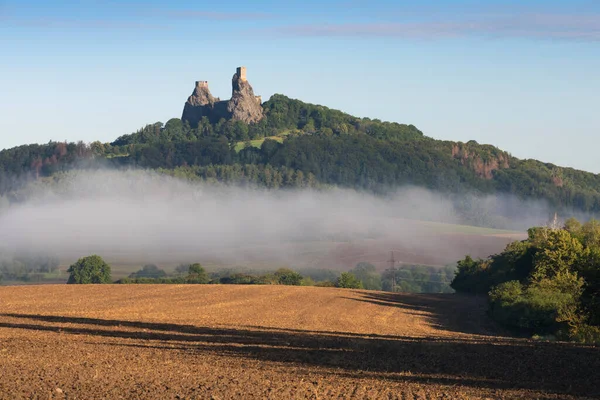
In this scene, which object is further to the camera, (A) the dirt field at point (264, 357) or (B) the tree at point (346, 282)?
(B) the tree at point (346, 282)

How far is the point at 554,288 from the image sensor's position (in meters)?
57.8

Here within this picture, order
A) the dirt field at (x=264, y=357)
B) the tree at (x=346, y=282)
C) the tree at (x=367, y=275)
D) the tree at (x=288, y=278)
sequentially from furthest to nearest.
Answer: the tree at (x=367, y=275) → the tree at (x=288, y=278) → the tree at (x=346, y=282) → the dirt field at (x=264, y=357)

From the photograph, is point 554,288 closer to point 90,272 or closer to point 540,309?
point 540,309

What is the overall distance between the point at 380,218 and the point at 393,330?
14784cm

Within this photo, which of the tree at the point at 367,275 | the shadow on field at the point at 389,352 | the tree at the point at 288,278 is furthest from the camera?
the tree at the point at 367,275

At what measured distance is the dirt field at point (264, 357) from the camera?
25.2m

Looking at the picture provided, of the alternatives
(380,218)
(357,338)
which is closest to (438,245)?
(380,218)

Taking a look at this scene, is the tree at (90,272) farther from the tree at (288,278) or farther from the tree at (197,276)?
the tree at (288,278)

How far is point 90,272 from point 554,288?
2866 inches

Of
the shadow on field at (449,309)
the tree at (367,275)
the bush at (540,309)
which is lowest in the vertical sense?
the tree at (367,275)

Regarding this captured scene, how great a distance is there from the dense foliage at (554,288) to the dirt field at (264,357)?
117 inches

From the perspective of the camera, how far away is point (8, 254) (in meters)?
150

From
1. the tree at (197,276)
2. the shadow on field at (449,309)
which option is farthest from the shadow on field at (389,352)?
the tree at (197,276)

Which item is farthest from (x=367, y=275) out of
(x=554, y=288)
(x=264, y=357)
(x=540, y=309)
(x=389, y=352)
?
(x=264, y=357)
